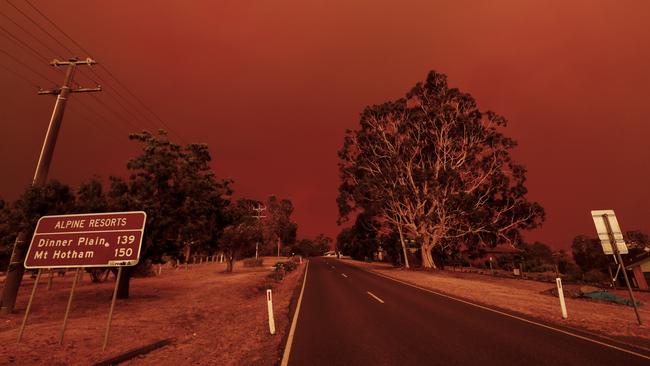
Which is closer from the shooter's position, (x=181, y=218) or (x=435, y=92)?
(x=181, y=218)

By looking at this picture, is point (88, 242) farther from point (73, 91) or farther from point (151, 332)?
point (73, 91)

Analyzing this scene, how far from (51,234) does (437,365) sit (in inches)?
414

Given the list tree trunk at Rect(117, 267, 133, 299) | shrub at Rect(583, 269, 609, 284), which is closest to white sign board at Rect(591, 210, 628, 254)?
tree trunk at Rect(117, 267, 133, 299)

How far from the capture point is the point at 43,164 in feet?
42.9

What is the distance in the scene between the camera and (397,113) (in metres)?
40.2

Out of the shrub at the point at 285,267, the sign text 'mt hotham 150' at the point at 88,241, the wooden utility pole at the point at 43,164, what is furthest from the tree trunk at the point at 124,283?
the shrub at the point at 285,267

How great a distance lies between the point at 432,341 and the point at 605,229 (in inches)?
335

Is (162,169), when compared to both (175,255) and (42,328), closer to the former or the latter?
(175,255)

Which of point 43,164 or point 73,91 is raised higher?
point 73,91

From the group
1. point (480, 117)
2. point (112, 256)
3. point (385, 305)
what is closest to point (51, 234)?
point (112, 256)

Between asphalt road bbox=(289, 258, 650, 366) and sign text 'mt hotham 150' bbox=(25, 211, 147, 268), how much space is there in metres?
5.16

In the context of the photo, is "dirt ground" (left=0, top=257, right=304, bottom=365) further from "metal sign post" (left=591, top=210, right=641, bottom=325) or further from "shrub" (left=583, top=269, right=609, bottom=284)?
"shrub" (left=583, top=269, right=609, bottom=284)

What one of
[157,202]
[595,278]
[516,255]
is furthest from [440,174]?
[516,255]

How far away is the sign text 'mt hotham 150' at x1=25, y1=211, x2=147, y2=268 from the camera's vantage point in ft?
28.0
